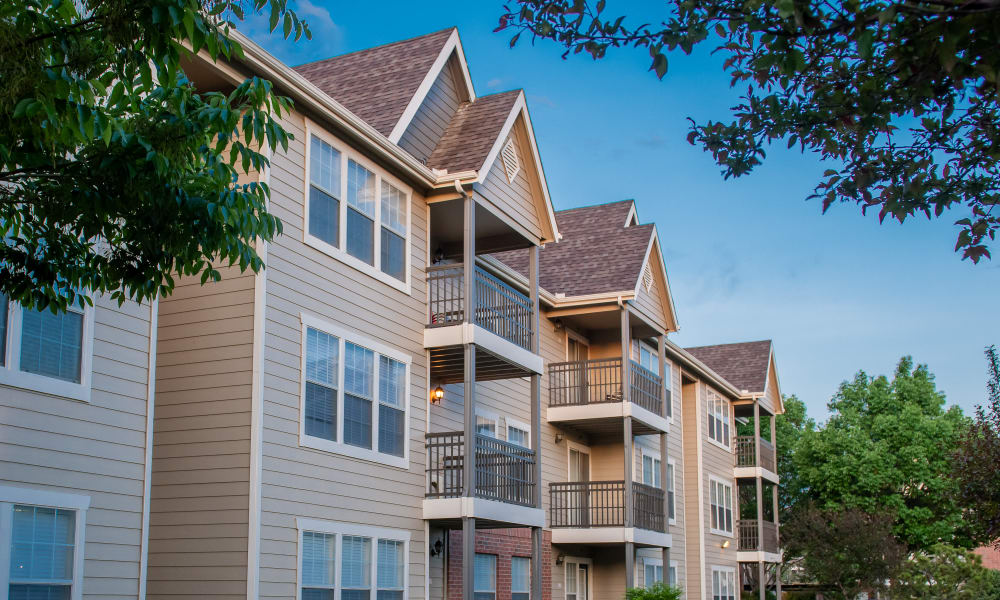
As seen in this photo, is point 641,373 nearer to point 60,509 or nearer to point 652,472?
point 652,472

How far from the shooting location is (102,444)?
1198 cm

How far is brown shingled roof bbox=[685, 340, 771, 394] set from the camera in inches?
1654

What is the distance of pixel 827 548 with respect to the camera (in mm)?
44094

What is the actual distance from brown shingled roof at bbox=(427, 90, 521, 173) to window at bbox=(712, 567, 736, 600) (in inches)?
784

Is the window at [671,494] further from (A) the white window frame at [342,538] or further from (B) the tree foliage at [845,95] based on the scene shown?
(B) the tree foliage at [845,95]

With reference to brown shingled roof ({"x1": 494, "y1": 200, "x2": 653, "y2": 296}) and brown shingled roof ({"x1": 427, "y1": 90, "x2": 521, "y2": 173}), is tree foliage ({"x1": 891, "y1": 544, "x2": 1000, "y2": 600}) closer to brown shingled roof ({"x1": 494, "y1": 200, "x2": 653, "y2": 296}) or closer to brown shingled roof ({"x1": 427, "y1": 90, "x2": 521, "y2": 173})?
brown shingled roof ({"x1": 494, "y1": 200, "x2": 653, "y2": 296})

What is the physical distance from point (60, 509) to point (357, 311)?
6.40 metres

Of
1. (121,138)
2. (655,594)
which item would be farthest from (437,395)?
(121,138)

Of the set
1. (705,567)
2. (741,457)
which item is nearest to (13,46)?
→ (705,567)

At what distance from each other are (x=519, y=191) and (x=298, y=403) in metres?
7.75

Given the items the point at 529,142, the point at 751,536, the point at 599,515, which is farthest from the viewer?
the point at 751,536

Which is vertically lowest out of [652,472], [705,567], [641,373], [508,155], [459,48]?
[705,567]

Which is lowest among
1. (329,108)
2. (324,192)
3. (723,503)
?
(723,503)

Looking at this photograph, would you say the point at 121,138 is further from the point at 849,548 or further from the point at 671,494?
the point at 849,548
